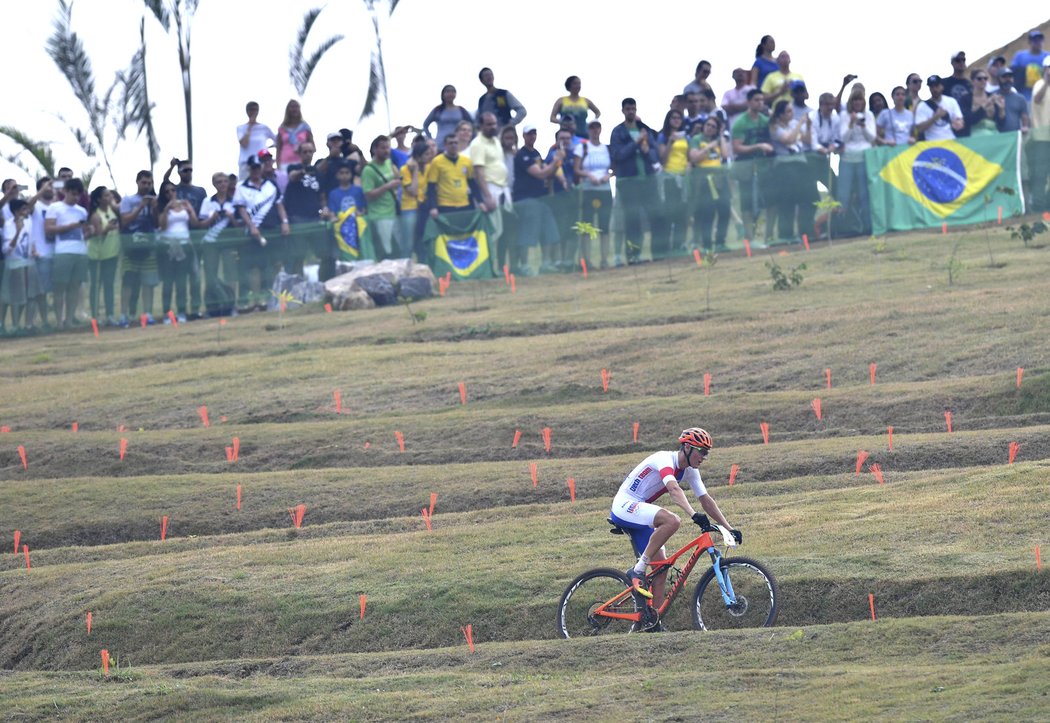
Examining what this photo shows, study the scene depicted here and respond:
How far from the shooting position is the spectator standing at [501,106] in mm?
39531

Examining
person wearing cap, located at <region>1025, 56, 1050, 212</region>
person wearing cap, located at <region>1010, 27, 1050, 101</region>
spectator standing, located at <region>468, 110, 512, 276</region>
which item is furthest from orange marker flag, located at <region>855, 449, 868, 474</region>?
person wearing cap, located at <region>1010, 27, 1050, 101</region>

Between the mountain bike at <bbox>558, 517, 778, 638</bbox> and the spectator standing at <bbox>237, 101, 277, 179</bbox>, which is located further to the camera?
the spectator standing at <bbox>237, 101, 277, 179</bbox>

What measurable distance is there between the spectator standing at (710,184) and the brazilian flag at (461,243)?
480 cm

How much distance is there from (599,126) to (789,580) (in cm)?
2161

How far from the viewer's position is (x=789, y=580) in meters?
19.4

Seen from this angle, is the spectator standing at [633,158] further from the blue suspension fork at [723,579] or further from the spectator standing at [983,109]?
the blue suspension fork at [723,579]

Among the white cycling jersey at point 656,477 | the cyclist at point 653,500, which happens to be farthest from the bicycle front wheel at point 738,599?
the white cycling jersey at point 656,477

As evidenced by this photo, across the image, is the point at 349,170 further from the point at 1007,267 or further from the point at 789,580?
the point at 789,580

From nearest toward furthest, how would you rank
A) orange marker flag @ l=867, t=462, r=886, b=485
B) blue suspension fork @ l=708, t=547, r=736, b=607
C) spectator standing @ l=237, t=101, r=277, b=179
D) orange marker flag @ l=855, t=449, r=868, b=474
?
blue suspension fork @ l=708, t=547, r=736, b=607, orange marker flag @ l=867, t=462, r=886, b=485, orange marker flag @ l=855, t=449, r=868, b=474, spectator standing @ l=237, t=101, r=277, b=179

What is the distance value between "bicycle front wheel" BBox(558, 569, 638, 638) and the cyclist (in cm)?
24

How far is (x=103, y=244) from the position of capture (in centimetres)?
3950

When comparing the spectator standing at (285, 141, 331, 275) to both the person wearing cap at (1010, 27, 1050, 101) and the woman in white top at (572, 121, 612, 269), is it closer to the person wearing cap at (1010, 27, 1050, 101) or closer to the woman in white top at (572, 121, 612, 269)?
the woman in white top at (572, 121, 612, 269)

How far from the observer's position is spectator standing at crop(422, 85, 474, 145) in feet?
129

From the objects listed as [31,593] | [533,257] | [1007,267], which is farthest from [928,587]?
[533,257]
